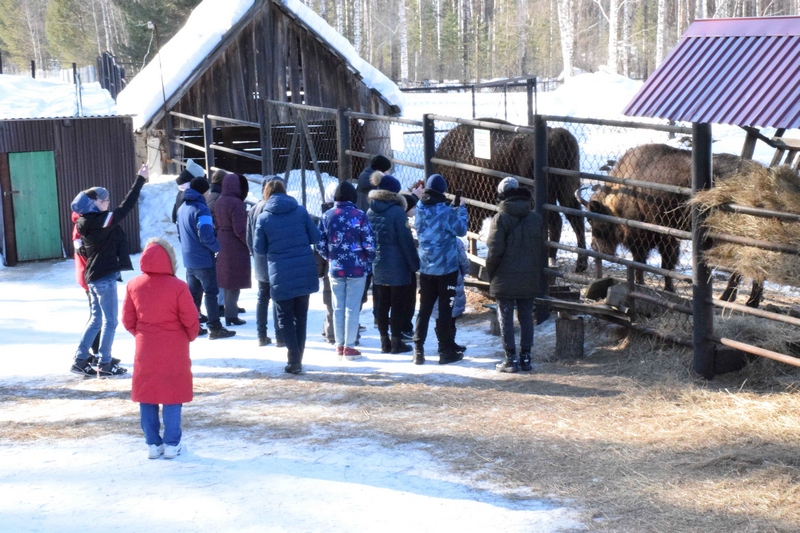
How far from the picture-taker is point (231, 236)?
878cm

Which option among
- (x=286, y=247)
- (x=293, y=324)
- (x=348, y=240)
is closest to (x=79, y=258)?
(x=286, y=247)

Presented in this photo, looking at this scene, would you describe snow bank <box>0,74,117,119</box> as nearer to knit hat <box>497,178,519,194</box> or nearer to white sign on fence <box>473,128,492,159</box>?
white sign on fence <box>473,128,492,159</box>

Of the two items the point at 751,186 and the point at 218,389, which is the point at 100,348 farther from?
the point at 751,186

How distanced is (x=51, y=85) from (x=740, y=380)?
102 feet

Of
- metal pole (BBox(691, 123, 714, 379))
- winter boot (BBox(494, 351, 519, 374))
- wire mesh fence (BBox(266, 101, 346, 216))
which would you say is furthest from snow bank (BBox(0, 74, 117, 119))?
metal pole (BBox(691, 123, 714, 379))

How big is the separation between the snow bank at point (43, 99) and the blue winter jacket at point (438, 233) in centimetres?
1624

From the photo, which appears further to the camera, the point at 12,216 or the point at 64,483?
the point at 12,216

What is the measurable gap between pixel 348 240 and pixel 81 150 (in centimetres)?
743

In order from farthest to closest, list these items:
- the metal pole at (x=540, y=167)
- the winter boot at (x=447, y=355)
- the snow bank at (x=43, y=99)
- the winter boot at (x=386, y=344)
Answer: the snow bank at (x=43, y=99), the winter boot at (x=386, y=344), the metal pole at (x=540, y=167), the winter boot at (x=447, y=355)

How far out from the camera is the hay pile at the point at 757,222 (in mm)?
5633

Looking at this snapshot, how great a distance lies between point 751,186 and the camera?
588 centimetres

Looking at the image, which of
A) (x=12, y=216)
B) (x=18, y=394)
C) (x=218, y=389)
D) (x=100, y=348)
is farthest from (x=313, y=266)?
(x=12, y=216)

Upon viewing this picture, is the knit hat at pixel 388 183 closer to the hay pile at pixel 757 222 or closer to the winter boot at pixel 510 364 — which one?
the winter boot at pixel 510 364

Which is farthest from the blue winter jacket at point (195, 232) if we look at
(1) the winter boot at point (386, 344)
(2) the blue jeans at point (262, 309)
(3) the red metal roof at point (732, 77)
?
(3) the red metal roof at point (732, 77)
